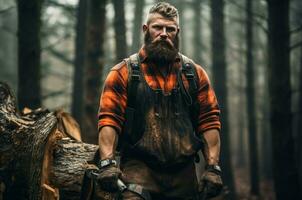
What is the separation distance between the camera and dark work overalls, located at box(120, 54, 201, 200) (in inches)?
187

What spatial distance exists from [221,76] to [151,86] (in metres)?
11.8

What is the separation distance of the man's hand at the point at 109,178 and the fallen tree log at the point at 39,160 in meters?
1.66

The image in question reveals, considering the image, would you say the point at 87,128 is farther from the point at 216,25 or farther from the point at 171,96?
the point at 171,96

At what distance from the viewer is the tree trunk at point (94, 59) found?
12.6 meters

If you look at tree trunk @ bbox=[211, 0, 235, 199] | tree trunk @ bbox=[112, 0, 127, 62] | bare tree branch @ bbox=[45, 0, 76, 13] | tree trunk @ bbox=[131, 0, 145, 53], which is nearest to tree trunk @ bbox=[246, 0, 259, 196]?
tree trunk @ bbox=[211, 0, 235, 199]

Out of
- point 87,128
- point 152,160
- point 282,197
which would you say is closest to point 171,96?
point 152,160

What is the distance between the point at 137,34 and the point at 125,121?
17.6m

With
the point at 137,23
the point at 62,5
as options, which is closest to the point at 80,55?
the point at 62,5

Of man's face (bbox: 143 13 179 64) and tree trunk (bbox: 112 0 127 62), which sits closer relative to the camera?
man's face (bbox: 143 13 179 64)

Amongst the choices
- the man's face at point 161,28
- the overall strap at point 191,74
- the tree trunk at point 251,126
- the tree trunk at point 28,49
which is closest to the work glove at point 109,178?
the overall strap at point 191,74

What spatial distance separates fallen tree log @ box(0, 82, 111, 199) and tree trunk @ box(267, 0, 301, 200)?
472cm

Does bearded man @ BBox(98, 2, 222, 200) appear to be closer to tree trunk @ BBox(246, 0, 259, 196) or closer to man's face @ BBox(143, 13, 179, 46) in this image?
man's face @ BBox(143, 13, 179, 46)

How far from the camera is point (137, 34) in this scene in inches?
873

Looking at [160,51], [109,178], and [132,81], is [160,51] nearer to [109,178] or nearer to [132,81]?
[132,81]
